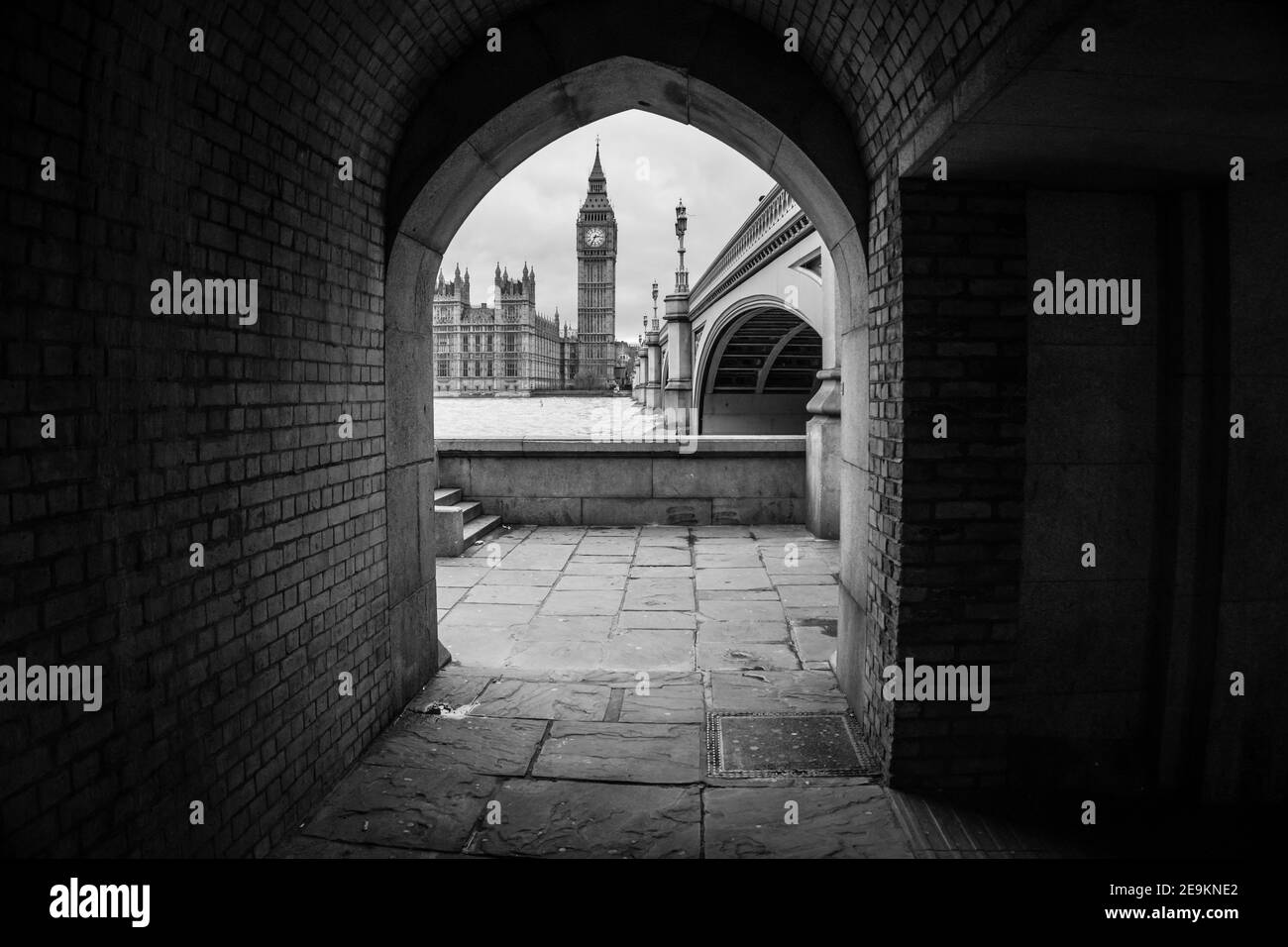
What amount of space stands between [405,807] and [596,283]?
128m

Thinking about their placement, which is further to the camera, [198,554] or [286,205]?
[286,205]

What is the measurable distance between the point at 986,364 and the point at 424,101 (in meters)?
3.38

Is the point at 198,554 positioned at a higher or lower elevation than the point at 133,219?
lower

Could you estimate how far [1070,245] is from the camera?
12.3 feet

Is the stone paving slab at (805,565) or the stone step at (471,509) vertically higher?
the stone step at (471,509)

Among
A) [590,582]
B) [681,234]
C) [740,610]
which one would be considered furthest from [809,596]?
[681,234]

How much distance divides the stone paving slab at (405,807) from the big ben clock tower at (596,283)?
124 meters

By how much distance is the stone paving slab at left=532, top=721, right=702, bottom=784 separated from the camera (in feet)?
13.3

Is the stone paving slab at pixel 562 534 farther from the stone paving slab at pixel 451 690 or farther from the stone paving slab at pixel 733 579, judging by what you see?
the stone paving slab at pixel 451 690

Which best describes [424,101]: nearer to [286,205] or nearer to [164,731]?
[286,205]

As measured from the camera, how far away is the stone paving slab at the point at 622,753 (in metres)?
4.06

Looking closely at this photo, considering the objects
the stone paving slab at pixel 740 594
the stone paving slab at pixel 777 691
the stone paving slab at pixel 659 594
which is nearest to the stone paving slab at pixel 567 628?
the stone paving slab at pixel 659 594
